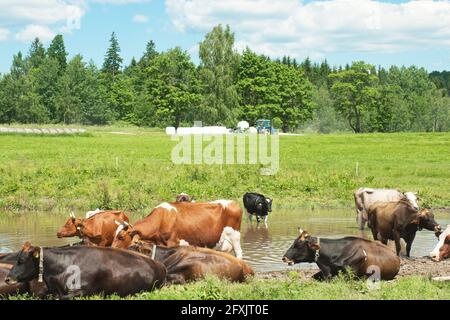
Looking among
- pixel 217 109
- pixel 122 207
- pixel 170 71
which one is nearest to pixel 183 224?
pixel 122 207

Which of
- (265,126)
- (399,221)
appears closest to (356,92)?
(265,126)

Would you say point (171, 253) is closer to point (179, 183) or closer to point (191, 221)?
point (191, 221)

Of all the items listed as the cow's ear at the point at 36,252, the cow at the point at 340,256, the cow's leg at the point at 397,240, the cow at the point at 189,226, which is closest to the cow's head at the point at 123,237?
the cow at the point at 189,226

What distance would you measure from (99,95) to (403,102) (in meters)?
55.0

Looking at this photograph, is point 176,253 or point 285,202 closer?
point 176,253

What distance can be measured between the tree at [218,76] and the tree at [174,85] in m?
3.25

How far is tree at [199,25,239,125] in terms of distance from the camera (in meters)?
89.9

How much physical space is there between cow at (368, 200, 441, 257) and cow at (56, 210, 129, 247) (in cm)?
673

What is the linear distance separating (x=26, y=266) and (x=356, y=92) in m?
104

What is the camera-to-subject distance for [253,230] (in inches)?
884

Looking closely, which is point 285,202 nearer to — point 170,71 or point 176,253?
point 176,253

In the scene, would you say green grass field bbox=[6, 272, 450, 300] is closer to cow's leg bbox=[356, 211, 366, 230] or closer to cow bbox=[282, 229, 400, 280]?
cow bbox=[282, 229, 400, 280]

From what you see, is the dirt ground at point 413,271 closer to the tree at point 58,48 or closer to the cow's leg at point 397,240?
the cow's leg at point 397,240

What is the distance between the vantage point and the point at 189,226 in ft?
52.1
